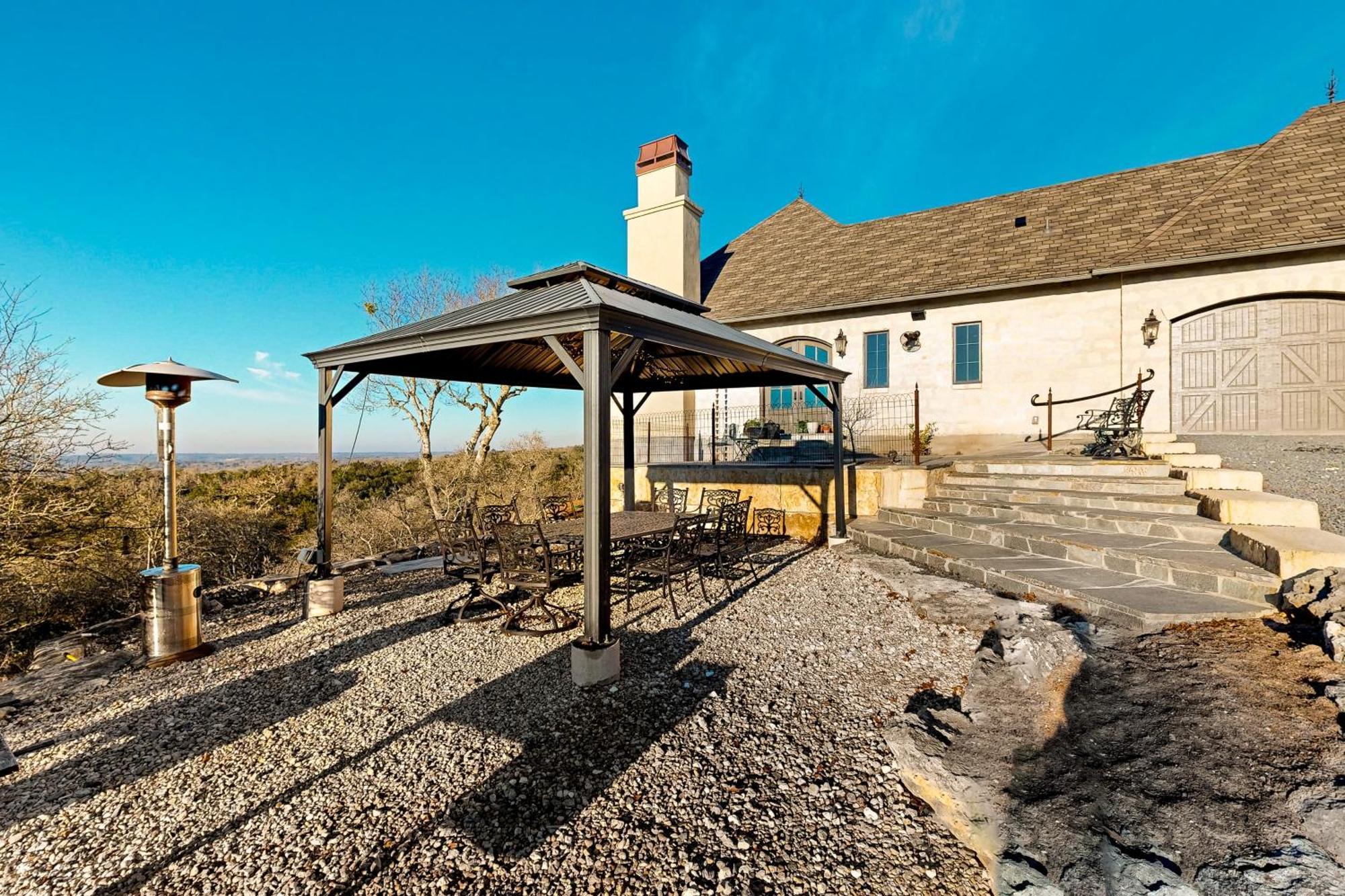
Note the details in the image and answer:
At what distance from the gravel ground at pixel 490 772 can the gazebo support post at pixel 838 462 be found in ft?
11.5

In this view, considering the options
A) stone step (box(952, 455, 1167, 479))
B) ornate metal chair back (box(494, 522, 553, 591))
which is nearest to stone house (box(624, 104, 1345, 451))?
stone step (box(952, 455, 1167, 479))

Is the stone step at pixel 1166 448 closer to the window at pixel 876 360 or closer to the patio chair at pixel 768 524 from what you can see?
the patio chair at pixel 768 524

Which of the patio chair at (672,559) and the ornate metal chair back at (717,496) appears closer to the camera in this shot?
the patio chair at (672,559)

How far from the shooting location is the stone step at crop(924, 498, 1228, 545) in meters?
5.72

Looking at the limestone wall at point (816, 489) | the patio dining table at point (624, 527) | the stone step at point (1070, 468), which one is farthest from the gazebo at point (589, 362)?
the stone step at point (1070, 468)

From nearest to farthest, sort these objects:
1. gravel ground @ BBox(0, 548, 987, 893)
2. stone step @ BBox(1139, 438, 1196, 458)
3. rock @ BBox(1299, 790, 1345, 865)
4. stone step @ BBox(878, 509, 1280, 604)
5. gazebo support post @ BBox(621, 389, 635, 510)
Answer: rock @ BBox(1299, 790, 1345, 865) → gravel ground @ BBox(0, 548, 987, 893) → stone step @ BBox(878, 509, 1280, 604) → stone step @ BBox(1139, 438, 1196, 458) → gazebo support post @ BBox(621, 389, 635, 510)

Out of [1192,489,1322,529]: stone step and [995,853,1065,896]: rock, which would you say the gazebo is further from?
[1192,489,1322,529]: stone step

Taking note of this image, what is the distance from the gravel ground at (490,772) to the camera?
235cm

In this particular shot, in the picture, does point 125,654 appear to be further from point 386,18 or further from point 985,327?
point 985,327

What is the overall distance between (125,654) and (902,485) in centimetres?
978

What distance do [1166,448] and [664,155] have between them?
12.8m

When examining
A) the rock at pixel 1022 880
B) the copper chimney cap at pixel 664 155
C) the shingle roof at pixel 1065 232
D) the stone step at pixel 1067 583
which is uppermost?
the copper chimney cap at pixel 664 155

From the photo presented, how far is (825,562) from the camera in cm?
766

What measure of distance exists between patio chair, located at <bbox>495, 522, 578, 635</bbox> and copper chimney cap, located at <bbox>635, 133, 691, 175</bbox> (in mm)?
12644
